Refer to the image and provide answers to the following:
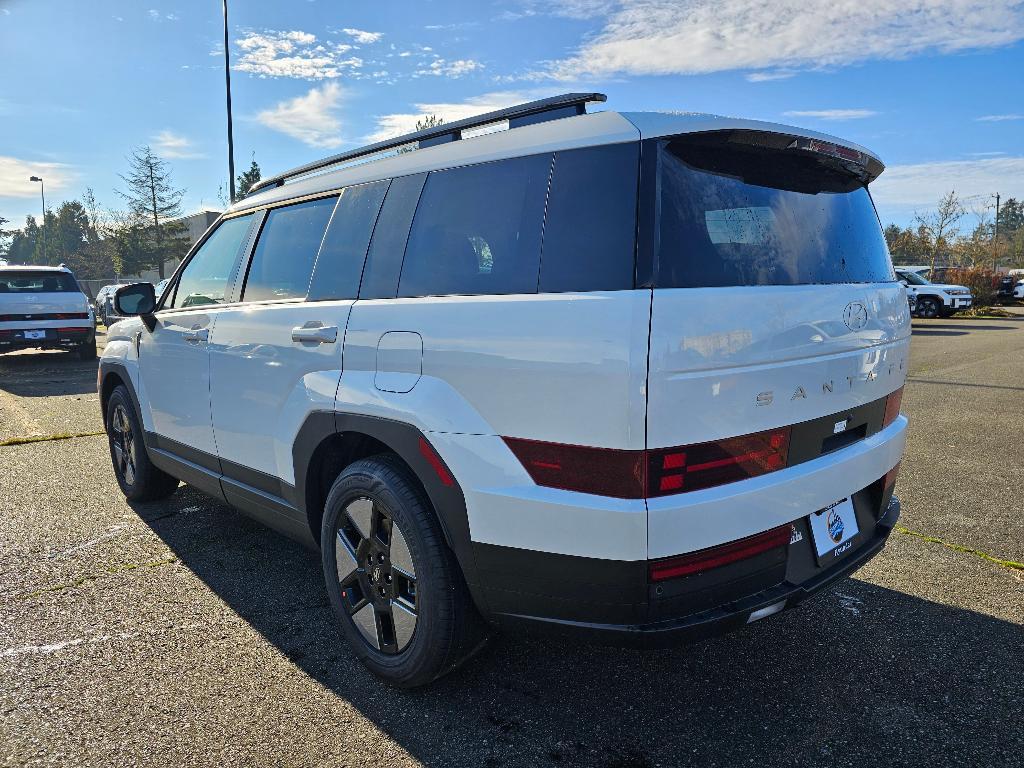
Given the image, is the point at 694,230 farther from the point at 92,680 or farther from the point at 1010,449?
the point at 1010,449

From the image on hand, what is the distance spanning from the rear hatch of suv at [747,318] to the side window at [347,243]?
1.28 metres

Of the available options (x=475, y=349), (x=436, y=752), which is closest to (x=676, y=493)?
(x=475, y=349)

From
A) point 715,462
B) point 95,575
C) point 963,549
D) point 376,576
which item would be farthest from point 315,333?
point 963,549

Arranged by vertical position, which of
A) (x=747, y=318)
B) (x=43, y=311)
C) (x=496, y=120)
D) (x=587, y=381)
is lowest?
(x=43, y=311)

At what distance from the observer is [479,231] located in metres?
2.49

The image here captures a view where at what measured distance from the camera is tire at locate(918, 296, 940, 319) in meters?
26.5

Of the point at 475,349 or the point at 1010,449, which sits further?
the point at 1010,449

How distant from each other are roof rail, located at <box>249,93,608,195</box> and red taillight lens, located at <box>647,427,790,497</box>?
1.14 meters

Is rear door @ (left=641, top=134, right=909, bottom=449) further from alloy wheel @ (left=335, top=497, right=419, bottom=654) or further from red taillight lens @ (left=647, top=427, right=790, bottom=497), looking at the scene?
alloy wheel @ (left=335, top=497, right=419, bottom=654)

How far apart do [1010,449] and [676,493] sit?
17.9 feet

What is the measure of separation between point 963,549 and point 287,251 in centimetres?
380

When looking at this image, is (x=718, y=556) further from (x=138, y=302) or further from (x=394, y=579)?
(x=138, y=302)

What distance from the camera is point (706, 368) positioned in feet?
6.55

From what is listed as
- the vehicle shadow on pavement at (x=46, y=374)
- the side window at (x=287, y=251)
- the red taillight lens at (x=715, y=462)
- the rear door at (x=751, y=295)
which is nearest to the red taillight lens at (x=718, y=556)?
the red taillight lens at (x=715, y=462)
